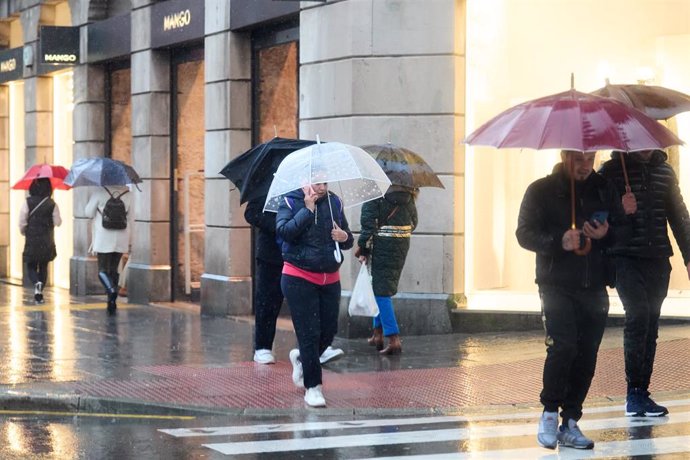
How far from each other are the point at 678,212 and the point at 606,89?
0.95 metres

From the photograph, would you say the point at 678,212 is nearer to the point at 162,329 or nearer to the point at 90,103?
the point at 162,329

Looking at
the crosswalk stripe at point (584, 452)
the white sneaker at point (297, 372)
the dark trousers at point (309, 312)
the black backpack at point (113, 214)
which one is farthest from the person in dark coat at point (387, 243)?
the black backpack at point (113, 214)

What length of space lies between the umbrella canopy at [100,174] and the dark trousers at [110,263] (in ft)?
3.71

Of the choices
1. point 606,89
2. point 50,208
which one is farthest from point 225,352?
point 50,208

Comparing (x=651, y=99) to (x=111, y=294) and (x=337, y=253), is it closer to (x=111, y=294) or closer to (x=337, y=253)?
(x=337, y=253)

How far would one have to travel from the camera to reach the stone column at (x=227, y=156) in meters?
18.0

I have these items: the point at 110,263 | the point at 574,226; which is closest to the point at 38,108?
the point at 110,263

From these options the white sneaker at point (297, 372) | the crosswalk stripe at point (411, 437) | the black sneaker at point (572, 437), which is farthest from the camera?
the white sneaker at point (297, 372)

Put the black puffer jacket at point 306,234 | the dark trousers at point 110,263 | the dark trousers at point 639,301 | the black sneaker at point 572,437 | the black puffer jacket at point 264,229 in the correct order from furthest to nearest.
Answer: the dark trousers at point 110,263 < the black puffer jacket at point 264,229 < the black puffer jacket at point 306,234 < the dark trousers at point 639,301 < the black sneaker at point 572,437

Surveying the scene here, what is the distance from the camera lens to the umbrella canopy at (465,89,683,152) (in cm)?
731

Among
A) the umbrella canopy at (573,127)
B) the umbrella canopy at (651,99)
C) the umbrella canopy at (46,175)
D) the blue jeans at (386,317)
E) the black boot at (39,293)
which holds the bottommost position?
the black boot at (39,293)

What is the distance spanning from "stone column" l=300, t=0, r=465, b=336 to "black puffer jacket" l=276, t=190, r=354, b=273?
456 centimetres

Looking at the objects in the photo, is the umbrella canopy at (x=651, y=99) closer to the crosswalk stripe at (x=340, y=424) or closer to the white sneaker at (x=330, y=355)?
the crosswalk stripe at (x=340, y=424)

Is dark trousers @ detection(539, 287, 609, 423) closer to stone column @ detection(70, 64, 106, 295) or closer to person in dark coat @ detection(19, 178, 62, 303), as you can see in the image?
person in dark coat @ detection(19, 178, 62, 303)
